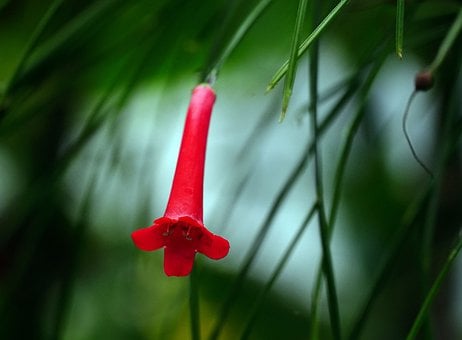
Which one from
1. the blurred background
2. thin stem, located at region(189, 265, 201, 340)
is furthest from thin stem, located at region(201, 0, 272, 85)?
the blurred background

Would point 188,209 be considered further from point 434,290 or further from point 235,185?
point 235,185

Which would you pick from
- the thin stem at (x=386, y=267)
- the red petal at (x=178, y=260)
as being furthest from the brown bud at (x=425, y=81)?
the red petal at (x=178, y=260)

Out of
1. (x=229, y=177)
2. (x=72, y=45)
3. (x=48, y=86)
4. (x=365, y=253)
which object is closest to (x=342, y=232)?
A: (x=365, y=253)

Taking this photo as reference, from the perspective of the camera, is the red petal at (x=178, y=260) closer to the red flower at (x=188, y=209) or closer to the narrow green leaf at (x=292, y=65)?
the red flower at (x=188, y=209)

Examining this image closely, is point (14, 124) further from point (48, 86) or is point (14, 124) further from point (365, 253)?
point (365, 253)

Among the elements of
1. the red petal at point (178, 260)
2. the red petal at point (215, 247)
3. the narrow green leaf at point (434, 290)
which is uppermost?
the narrow green leaf at point (434, 290)

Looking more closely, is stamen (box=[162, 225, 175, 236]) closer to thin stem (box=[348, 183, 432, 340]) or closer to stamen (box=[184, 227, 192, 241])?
stamen (box=[184, 227, 192, 241])
